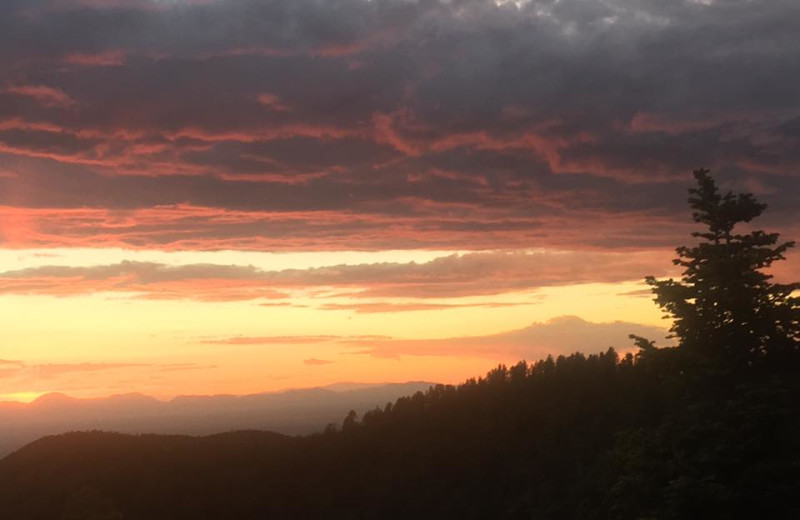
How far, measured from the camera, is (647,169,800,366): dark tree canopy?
78.4 feet

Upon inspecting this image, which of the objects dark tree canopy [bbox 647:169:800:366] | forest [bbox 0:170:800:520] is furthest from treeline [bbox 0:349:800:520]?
dark tree canopy [bbox 647:169:800:366]

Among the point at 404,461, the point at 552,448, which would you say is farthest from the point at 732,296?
the point at 404,461

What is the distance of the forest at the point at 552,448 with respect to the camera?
2219 cm

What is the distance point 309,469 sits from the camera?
468 feet

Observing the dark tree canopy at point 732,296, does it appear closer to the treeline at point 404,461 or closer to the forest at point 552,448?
the forest at point 552,448

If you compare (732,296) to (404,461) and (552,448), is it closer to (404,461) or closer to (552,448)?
(552,448)

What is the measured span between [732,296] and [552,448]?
11294 centimetres

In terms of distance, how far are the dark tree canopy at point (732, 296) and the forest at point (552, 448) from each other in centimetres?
5

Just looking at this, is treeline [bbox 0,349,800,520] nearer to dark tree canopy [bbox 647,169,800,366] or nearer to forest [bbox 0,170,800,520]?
forest [bbox 0,170,800,520]

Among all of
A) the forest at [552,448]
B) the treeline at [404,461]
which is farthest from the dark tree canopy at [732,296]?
the treeline at [404,461]

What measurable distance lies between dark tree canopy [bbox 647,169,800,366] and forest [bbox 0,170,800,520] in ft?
0.17

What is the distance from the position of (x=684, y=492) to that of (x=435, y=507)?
390 ft

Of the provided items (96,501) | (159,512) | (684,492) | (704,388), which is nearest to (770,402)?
(704,388)

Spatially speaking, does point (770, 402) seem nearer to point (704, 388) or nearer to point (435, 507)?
point (704, 388)
